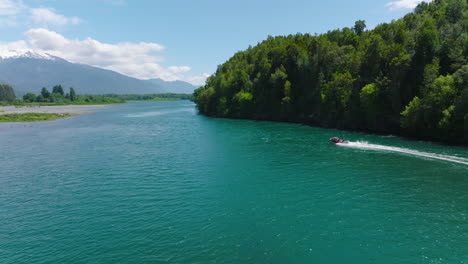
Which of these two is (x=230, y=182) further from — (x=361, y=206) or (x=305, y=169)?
(x=361, y=206)

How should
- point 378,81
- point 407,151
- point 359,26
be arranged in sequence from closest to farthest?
1. point 407,151
2. point 378,81
3. point 359,26

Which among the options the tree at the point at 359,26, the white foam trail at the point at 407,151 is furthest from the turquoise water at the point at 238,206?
the tree at the point at 359,26

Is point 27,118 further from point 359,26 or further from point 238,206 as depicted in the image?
point 359,26

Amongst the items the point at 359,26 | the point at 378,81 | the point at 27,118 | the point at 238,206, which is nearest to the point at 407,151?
the point at 378,81

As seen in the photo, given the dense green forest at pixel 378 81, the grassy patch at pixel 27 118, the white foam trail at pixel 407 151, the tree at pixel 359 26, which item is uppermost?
the tree at pixel 359 26

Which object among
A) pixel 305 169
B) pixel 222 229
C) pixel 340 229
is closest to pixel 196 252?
pixel 222 229

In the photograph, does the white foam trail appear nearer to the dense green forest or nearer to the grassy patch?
the dense green forest

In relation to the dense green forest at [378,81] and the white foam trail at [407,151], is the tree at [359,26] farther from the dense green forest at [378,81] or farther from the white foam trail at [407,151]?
the white foam trail at [407,151]
